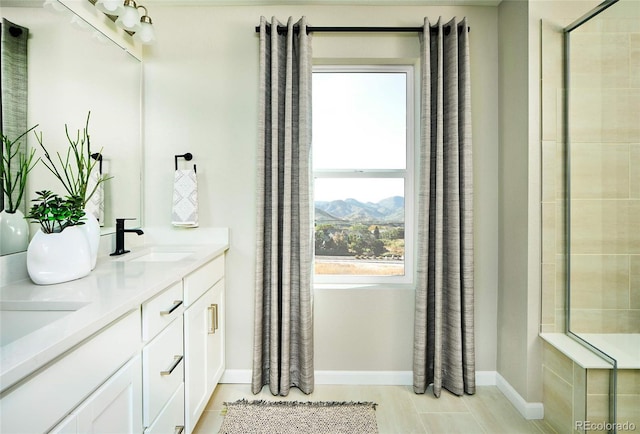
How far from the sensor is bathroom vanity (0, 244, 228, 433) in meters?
0.84

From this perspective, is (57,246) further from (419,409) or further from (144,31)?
(419,409)

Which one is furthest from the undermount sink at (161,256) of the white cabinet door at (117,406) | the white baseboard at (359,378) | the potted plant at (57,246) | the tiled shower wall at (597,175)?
the tiled shower wall at (597,175)

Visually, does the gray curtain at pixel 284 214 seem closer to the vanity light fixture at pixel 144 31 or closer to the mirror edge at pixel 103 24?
the vanity light fixture at pixel 144 31

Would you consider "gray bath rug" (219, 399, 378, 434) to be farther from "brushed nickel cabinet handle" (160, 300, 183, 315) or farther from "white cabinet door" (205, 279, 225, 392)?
"brushed nickel cabinet handle" (160, 300, 183, 315)

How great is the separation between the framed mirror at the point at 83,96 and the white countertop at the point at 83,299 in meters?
0.47

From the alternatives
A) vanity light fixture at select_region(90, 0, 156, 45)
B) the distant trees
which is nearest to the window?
the distant trees

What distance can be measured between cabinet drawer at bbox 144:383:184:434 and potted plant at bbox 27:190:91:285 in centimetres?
65

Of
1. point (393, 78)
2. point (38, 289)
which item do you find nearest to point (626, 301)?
point (393, 78)

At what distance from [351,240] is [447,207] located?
27.3 inches

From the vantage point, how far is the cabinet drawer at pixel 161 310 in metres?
1.37

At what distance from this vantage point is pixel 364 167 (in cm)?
267

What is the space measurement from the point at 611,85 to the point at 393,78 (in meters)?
1.26

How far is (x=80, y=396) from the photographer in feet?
3.23

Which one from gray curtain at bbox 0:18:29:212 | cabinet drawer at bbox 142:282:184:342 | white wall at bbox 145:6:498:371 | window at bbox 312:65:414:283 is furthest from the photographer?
window at bbox 312:65:414:283
